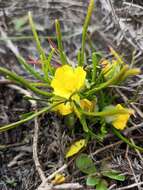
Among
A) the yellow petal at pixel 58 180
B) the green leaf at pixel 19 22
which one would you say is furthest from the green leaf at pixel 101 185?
the green leaf at pixel 19 22

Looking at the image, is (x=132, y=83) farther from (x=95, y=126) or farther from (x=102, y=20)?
(x=102, y=20)

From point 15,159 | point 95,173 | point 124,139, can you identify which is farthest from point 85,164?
point 15,159

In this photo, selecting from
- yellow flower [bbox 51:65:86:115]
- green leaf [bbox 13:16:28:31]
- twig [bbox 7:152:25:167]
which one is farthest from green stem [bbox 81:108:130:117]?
green leaf [bbox 13:16:28:31]

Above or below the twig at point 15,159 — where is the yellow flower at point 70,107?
above

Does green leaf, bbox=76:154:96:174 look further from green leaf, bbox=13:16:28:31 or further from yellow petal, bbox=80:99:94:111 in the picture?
green leaf, bbox=13:16:28:31

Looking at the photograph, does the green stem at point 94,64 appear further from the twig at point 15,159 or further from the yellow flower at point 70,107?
the twig at point 15,159
